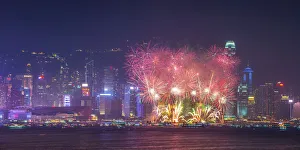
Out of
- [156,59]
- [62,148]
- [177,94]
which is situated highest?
[156,59]

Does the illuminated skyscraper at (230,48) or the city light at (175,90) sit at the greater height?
the illuminated skyscraper at (230,48)

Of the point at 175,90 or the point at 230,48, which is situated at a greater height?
the point at 230,48

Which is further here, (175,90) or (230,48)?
(230,48)

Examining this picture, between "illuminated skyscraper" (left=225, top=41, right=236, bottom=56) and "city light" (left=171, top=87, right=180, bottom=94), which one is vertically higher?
"illuminated skyscraper" (left=225, top=41, right=236, bottom=56)

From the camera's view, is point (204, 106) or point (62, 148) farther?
point (204, 106)

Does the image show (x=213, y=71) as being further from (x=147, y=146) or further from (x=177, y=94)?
(x=147, y=146)

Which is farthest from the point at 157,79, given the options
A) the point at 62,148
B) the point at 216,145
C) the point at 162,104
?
the point at 62,148

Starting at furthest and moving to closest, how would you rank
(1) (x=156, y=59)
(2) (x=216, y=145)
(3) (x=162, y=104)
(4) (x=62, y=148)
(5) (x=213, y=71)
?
(3) (x=162, y=104), (5) (x=213, y=71), (1) (x=156, y=59), (2) (x=216, y=145), (4) (x=62, y=148)

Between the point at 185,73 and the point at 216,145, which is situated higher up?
the point at 185,73

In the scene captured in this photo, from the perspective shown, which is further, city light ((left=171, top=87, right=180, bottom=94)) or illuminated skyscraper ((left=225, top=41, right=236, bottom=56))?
illuminated skyscraper ((left=225, top=41, right=236, bottom=56))

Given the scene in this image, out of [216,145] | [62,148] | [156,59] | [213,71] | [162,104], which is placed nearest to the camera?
[62,148]

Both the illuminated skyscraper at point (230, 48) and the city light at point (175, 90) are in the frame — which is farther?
the illuminated skyscraper at point (230, 48)
